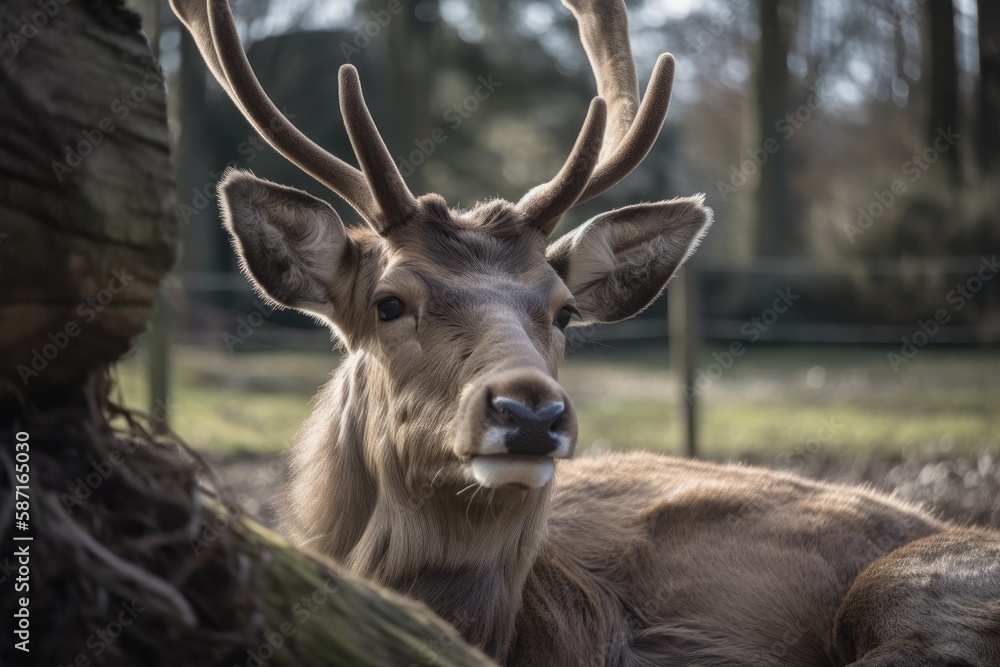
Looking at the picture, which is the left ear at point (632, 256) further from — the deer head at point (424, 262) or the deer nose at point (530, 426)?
the deer nose at point (530, 426)

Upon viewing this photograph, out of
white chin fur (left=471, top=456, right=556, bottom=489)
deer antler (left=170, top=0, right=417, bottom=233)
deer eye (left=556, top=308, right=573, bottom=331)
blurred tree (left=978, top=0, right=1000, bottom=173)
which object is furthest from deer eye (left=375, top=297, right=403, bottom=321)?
blurred tree (left=978, top=0, right=1000, bottom=173)

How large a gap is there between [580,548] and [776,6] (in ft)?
61.7

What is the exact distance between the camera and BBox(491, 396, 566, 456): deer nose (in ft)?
10.6

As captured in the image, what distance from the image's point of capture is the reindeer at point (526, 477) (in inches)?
149

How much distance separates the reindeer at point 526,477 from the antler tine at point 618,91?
0.02 m

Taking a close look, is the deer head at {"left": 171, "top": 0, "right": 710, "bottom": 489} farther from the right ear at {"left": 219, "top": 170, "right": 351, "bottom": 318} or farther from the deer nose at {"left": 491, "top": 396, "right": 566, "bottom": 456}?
the deer nose at {"left": 491, "top": 396, "right": 566, "bottom": 456}

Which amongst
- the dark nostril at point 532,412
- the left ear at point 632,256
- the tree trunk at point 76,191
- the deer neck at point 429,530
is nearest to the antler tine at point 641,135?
the left ear at point 632,256

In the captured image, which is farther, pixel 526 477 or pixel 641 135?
pixel 641 135

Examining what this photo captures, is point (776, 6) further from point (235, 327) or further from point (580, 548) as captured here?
point (580, 548)

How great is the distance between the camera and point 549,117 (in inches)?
925

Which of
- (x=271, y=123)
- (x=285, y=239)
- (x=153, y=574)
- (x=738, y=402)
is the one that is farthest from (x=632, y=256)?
(x=738, y=402)

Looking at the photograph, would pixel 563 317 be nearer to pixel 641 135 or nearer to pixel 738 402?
pixel 641 135

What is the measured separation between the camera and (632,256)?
479 cm

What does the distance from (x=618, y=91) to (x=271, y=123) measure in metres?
1.86
